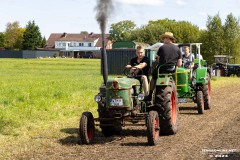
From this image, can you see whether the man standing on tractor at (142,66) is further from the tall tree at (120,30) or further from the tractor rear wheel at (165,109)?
the tall tree at (120,30)

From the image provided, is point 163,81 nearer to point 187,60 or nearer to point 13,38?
point 187,60

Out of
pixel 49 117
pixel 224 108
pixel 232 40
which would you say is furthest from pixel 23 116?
pixel 232 40

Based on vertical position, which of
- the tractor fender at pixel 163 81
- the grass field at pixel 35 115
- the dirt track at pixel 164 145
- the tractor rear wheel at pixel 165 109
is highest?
the tractor fender at pixel 163 81

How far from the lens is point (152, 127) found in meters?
8.76

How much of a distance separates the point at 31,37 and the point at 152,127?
105 meters

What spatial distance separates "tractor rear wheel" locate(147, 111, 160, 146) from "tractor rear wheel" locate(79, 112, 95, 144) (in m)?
1.15

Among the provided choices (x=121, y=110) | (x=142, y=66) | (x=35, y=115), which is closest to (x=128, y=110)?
(x=121, y=110)

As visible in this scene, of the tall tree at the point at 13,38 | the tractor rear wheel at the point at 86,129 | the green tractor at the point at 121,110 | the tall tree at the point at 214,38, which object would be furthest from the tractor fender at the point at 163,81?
the tall tree at the point at 13,38

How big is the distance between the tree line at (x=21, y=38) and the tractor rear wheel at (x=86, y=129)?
102 meters

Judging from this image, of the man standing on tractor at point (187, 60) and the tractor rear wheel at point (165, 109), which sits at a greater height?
the man standing on tractor at point (187, 60)

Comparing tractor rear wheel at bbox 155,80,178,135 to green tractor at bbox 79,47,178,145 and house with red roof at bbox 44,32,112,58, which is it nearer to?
green tractor at bbox 79,47,178,145

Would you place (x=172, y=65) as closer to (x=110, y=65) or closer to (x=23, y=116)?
(x=23, y=116)

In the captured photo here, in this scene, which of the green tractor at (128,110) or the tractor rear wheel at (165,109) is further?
the tractor rear wheel at (165,109)

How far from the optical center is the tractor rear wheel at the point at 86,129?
8906 mm
